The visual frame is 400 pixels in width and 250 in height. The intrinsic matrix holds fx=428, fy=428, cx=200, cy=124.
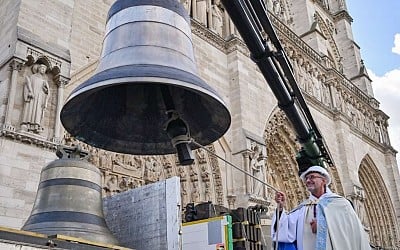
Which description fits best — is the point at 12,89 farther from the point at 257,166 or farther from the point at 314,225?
the point at 257,166

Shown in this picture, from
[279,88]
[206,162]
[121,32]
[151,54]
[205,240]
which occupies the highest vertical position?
[206,162]

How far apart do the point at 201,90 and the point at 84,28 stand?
576cm

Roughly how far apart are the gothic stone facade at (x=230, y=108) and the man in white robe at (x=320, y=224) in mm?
3643

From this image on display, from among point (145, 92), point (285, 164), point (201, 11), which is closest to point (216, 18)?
point (201, 11)

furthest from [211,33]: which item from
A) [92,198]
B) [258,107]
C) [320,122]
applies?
[92,198]

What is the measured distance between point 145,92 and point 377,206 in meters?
16.3

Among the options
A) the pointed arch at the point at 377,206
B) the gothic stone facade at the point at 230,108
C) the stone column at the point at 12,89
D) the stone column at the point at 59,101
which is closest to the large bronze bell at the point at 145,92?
the gothic stone facade at the point at 230,108

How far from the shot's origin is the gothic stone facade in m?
5.50

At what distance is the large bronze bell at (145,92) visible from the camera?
6.93 ft

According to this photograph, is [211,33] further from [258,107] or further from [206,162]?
[206,162]

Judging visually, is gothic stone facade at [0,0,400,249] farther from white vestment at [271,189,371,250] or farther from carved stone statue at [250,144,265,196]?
white vestment at [271,189,371,250]

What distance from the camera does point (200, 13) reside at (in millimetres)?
10594

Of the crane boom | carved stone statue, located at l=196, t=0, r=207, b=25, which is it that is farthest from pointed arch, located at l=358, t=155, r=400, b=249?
the crane boom

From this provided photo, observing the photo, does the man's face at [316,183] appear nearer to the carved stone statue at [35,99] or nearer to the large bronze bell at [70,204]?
the large bronze bell at [70,204]
